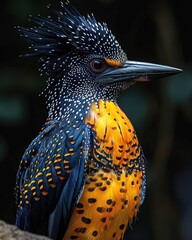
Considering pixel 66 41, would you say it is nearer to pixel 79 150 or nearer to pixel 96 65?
pixel 96 65

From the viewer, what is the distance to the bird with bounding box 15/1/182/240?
5.28 meters

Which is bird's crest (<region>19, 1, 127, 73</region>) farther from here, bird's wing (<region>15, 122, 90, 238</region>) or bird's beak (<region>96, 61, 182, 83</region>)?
bird's wing (<region>15, 122, 90, 238</region>)

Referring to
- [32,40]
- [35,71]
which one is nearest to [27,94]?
[35,71]

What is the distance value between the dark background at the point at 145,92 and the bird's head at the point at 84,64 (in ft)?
6.57

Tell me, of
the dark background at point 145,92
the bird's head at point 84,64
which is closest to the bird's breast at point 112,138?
the bird's head at point 84,64

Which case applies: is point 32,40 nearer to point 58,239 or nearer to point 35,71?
point 58,239

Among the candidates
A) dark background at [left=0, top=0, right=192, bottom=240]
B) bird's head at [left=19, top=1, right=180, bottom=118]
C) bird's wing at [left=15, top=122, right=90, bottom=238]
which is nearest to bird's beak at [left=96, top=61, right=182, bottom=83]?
bird's head at [left=19, top=1, right=180, bottom=118]

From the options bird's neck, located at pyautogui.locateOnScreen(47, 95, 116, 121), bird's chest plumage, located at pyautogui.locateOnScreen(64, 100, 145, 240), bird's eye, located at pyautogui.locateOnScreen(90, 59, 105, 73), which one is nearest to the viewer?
bird's chest plumage, located at pyautogui.locateOnScreen(64, 100, 145, 240)

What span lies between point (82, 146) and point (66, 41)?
698 mm

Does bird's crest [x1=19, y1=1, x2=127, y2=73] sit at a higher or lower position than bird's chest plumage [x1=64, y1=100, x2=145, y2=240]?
higher

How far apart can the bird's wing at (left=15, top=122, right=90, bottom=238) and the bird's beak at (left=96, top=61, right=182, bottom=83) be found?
0.37 m

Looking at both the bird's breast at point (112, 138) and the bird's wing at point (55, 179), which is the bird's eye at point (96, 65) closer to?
the bird's breast at point (112, 138)

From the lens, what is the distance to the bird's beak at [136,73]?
222 inches

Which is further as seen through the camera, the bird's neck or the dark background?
the dark background
